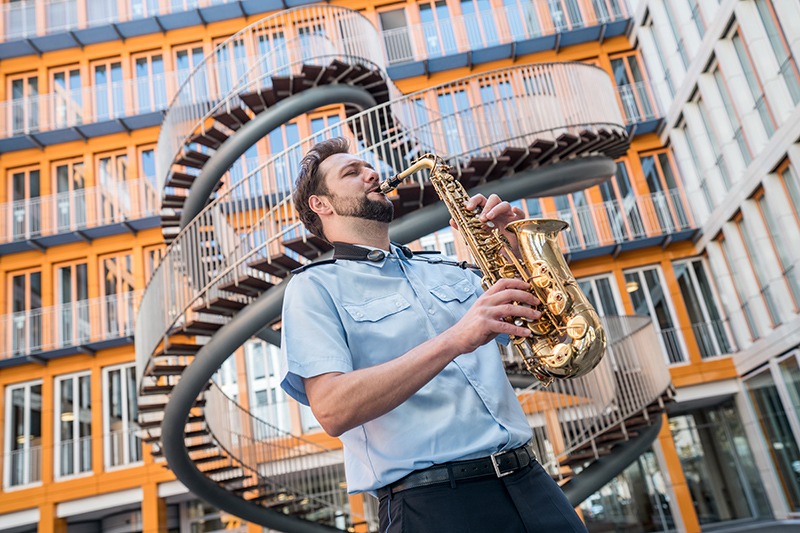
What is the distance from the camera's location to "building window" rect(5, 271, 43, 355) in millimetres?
19250

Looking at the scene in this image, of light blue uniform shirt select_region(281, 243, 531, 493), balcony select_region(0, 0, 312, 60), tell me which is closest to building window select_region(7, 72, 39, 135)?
balcony select_region(0, 0, 312, 60)

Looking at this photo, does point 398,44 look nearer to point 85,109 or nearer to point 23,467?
point 85,109

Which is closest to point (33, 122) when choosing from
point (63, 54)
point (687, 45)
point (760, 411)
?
point (63, 54)

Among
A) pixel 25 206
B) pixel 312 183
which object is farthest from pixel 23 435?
pixel 312 183

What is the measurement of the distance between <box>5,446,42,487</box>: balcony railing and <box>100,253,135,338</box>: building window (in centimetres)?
346

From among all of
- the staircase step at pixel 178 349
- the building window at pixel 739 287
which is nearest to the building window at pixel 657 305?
the building window at pixel 739 287

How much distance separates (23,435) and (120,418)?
2538 mm

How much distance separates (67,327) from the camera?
19562 mm

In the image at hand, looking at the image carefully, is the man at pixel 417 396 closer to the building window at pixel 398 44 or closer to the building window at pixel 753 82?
the building window at pixel 753 82

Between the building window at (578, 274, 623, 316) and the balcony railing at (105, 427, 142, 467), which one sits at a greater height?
the building window at (578, 274, 623, 316)

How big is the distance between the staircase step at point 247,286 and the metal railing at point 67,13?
15084 mm

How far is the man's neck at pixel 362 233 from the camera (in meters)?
2.61

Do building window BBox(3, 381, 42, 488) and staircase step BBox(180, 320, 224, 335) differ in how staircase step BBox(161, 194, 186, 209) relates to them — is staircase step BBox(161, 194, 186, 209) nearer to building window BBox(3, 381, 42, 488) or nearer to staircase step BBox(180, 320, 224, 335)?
staircase step BBox(180, 320, 224, 335)

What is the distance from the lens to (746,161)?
16.5 m
